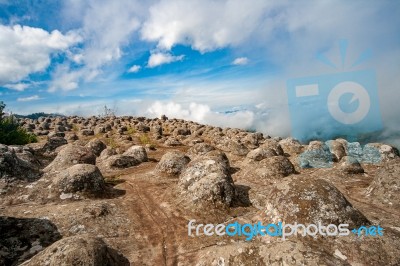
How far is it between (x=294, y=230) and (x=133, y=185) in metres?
18.5

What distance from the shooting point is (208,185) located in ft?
77.7

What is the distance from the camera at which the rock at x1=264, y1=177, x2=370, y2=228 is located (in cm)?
1756

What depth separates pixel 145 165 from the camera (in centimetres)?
4306

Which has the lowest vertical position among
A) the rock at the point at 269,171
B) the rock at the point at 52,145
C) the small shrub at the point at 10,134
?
the rock at the point at 269,171

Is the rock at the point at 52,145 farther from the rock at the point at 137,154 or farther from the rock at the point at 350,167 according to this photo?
the rock at the point at 350,167

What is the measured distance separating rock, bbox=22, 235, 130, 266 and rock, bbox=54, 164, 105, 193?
1229cm

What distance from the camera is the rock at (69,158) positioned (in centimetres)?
3306

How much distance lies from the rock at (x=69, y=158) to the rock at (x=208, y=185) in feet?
49.8

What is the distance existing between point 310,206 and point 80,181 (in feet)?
62.1

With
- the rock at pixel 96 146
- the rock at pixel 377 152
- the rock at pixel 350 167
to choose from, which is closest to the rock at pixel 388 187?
the rock at pixel 350 167

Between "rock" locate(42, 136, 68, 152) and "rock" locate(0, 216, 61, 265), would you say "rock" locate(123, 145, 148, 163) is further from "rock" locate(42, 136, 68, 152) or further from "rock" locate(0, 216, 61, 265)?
"rock" locate(0, 216, 61, 265)

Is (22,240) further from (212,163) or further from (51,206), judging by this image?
(212,163)

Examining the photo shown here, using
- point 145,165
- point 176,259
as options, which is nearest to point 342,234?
point 176,259

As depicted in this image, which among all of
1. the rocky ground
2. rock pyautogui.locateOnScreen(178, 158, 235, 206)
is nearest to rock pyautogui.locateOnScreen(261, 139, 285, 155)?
the rocky ground
